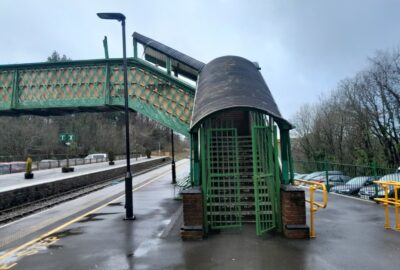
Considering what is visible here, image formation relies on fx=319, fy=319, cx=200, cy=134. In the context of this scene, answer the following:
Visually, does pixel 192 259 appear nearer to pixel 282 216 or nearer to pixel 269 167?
pixel 282 216

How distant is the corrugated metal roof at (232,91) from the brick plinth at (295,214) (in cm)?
170

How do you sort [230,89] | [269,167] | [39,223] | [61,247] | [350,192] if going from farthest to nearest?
[350,192], [39,223], [230,89], [269,167], [61,247]

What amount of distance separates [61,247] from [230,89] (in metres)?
5.64

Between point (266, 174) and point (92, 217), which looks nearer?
point (266, 174)

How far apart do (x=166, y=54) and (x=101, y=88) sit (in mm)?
4160

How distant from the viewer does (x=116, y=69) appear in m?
17.7

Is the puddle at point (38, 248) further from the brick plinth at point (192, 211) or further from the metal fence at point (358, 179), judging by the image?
the metal fence at point (358, 179)

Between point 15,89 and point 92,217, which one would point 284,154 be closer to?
point 92,217

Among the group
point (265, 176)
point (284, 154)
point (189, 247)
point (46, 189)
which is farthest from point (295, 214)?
point (46, 189)

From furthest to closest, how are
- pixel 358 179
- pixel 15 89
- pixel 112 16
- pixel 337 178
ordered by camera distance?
pixel 15 89 < pixel 337 178 < pixel 358 179 < pixel 112 16

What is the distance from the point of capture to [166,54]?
56.0 ft

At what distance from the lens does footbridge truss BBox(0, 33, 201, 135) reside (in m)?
16.6

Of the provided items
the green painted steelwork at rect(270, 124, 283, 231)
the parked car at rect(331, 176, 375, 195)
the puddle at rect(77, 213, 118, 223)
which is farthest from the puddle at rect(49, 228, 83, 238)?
the parked car at rect(331, 176, 375, 195)

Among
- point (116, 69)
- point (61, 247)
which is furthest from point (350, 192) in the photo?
point (116, 69)
